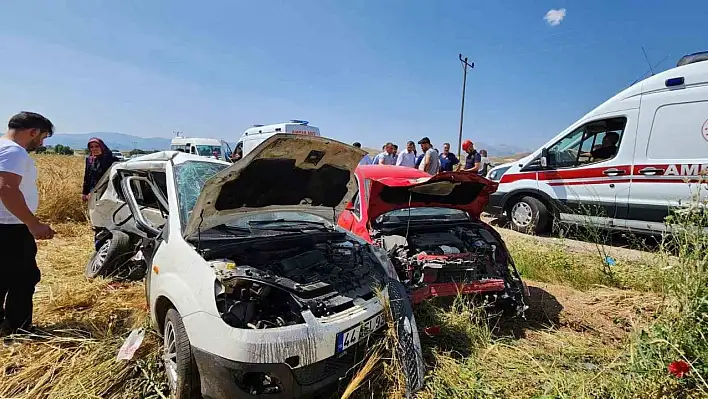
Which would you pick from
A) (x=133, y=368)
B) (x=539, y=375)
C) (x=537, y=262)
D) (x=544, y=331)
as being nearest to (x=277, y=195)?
(x=133, y=368)

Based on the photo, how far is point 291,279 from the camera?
2607 millimetres

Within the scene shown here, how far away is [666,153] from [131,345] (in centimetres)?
690

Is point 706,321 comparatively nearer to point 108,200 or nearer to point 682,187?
point 682,187

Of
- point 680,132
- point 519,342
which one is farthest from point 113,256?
point 680,132

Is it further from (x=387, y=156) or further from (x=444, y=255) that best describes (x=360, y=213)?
(x=387, y=156)

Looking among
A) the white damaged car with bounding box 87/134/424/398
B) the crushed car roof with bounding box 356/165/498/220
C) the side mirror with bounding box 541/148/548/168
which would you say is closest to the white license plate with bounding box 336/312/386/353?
the white damaged car with bounding box 87/134/424/398

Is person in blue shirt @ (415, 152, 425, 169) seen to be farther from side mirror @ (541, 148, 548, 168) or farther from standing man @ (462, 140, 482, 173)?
side mirror @ (541, 148, 548, 168)

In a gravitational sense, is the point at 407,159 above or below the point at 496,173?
above

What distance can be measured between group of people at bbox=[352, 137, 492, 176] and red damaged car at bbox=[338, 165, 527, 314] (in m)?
5.02

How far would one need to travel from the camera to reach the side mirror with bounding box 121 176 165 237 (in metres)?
3.42

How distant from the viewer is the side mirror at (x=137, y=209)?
135 inches

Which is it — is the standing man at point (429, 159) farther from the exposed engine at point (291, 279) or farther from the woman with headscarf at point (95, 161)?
the woman with headscarf at point (95, 161)

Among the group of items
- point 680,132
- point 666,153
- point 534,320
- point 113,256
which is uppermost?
point 680,132

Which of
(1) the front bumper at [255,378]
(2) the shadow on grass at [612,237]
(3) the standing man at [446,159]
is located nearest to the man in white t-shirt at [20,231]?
(1) the front bumper at [255,378]
